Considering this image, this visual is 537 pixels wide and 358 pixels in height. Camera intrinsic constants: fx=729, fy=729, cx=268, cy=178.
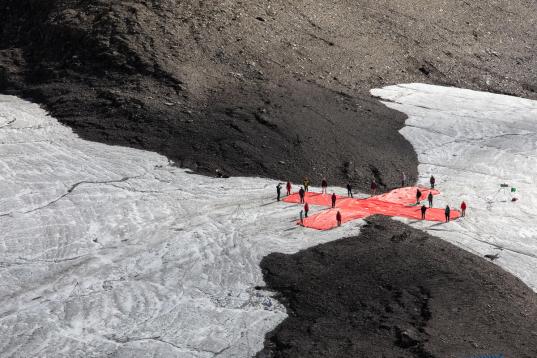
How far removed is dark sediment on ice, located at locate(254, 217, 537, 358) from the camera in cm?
1538

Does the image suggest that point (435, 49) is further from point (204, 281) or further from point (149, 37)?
point (204, 281)

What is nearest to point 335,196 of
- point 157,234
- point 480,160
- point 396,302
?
Result: point 157,234

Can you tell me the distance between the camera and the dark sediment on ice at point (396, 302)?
15.4m

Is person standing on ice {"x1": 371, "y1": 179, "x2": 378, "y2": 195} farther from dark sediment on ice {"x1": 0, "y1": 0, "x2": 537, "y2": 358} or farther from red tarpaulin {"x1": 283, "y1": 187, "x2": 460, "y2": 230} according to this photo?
dark sediment on ice {"x1": 0, "y1": 0, "x2": 537, "y2": 358}

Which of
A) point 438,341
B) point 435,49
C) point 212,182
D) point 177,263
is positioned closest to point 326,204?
point 212,182

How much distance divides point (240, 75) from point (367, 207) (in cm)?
1061

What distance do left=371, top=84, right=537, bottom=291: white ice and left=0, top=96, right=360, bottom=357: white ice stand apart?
14.3 feet

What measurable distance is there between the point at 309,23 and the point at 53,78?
1313 centimetres

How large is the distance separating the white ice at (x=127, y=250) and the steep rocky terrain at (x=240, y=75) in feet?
5.86

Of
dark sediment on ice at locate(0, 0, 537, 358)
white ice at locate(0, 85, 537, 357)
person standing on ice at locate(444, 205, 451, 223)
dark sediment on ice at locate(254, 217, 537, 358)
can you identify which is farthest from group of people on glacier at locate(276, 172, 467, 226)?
dark sediment on ice at locate(254, 217, 537, 358)

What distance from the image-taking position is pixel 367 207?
2338 cm

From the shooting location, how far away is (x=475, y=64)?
40.6 m

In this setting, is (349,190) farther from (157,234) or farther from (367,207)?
(157,234)

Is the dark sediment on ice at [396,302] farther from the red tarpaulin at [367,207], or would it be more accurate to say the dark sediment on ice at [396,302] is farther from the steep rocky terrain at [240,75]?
the steep rocky terrain at [240,75]
